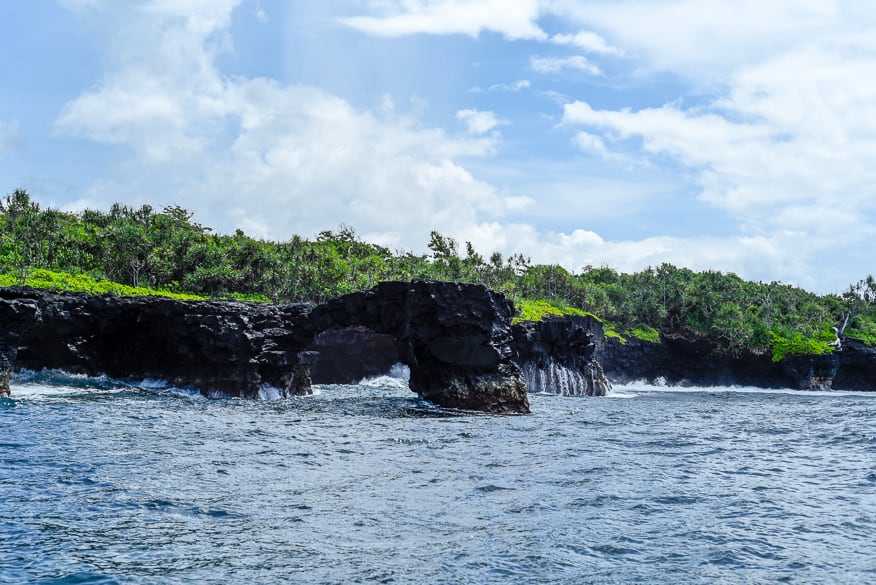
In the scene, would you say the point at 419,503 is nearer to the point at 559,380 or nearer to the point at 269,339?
the point at 269,339

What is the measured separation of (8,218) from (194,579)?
318 feet

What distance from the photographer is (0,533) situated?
1498 cm

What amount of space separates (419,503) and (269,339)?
1486 inches

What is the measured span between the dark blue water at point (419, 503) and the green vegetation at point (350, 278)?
3505 centimetres

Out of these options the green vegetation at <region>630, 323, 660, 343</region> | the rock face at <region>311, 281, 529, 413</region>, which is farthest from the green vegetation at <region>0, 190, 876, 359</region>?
Answer: the rock face at <region>311, 281, 529, 413</region>

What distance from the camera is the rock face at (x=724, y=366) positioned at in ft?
319

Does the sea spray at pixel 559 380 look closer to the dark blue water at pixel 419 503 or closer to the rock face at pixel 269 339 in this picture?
the rock face at pixel 269 339

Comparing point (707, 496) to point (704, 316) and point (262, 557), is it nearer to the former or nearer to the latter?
point (262, 557)

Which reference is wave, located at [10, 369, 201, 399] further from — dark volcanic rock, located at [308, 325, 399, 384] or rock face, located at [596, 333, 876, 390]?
rock face, located at [596, 333, 876, 390]

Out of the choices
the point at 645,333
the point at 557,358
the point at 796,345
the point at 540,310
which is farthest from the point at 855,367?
the point at 557,358

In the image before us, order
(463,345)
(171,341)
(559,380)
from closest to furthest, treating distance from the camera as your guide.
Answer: (463,345) → (171,341) → (559,380)

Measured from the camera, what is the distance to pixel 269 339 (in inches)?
2163

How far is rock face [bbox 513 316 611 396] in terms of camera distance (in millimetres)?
74000

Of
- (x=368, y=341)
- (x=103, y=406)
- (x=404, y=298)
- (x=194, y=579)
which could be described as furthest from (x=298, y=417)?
(x=368, y=341)
